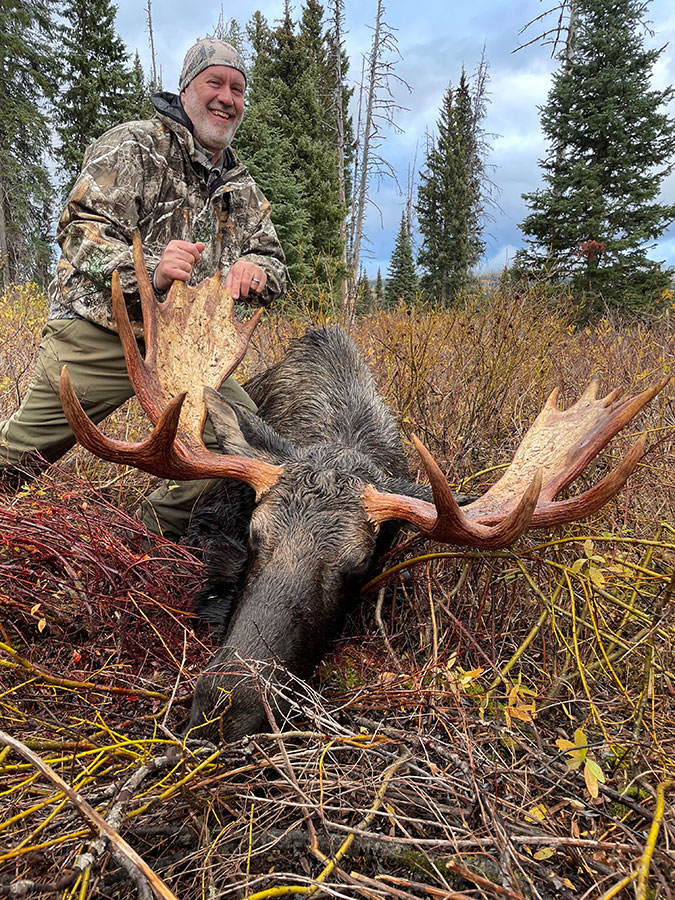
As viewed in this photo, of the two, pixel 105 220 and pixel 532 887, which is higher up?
pixel 105 220

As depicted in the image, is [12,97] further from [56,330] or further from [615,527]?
[615,527]

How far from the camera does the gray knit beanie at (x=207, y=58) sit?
404 cm

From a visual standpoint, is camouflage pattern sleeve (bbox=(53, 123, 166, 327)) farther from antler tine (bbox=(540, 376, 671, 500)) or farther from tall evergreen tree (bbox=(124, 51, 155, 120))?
tall evergreen tree (bbox=(124, 51, 155, 120))

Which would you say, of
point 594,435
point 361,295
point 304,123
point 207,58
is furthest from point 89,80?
point 594,435

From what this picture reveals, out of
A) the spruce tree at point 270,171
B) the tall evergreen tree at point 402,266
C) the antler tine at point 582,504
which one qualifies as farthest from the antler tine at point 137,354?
the tall evergreen tree at point 402,266

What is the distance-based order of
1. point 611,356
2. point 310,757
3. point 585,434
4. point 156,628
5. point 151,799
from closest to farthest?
point 151,799, point 310,757, point 156,628, point 585,434, point 611,356

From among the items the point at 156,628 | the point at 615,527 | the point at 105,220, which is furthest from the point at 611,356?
the point at 156,628

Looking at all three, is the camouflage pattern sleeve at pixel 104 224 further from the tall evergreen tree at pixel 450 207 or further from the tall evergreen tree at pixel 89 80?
the tall evergreen tree at pixel 450 207

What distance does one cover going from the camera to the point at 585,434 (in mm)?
2664

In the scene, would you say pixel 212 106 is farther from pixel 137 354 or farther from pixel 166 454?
pixel 166 454

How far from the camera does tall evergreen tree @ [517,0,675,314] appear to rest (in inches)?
745

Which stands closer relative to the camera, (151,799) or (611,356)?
(151,799)

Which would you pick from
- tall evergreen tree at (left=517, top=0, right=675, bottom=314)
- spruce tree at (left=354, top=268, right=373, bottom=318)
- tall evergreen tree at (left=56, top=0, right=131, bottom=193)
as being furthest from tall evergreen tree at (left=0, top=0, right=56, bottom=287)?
tall evergreen tree at (left=517, top=0, right=675, bottom=314)

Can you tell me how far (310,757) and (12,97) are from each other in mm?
28649
